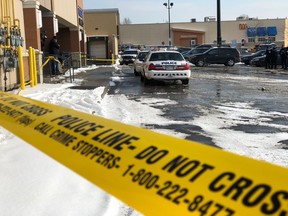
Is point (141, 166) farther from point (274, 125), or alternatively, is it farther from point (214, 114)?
point (214, 114)

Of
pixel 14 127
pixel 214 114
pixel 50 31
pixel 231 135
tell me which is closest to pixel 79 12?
pixel 50 31

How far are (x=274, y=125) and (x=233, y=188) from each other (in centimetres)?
717

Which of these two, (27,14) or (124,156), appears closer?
(124,156)

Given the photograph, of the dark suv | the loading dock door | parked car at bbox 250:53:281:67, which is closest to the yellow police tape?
parked car at bbox 250:53:281:67

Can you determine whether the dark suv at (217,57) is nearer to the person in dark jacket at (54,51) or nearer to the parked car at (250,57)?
the parked car at (250,57)

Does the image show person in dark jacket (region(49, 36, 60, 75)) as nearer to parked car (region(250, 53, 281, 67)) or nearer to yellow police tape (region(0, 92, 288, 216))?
yellow police tape (region(0, 92, 288, 216))

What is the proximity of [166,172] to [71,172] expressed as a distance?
9.12 feet

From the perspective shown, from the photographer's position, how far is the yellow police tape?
151 centimetres

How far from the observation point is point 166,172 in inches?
72.6

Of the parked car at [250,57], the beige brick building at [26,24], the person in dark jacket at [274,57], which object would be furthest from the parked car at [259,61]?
the beige brick building at [26,24]

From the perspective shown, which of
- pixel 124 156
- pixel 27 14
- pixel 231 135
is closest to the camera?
pixel 124 156

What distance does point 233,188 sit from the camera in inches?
62.0

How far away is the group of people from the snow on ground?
2176 cm

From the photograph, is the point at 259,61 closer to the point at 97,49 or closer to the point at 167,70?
the point at 97,49
